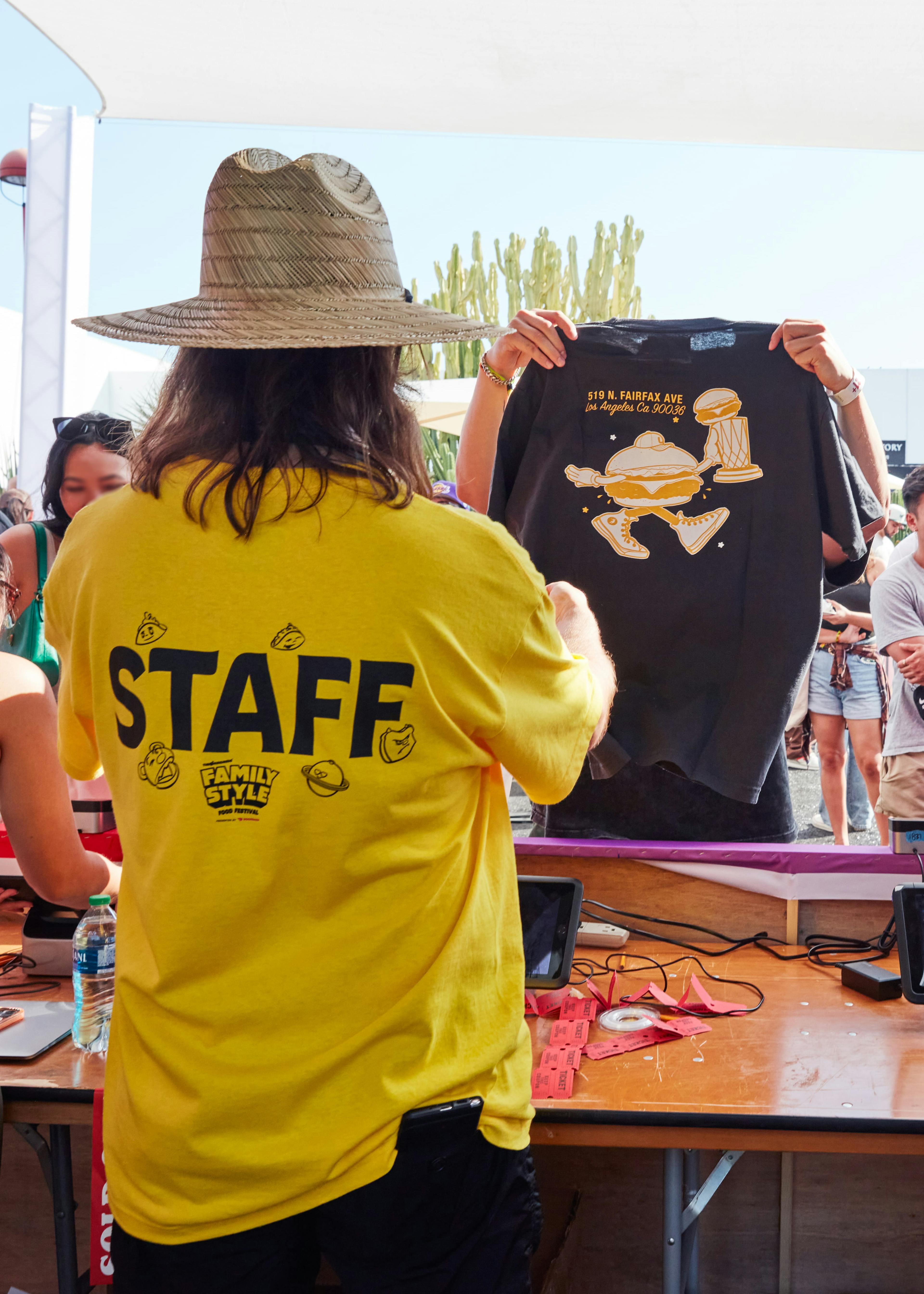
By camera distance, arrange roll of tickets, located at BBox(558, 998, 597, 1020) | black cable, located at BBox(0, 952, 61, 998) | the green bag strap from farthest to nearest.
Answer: the green bag strap < black cable, located at BBox(0, 952, 61, 998) < roll of tickets, located at BBox(558, 998, 597, 1020)

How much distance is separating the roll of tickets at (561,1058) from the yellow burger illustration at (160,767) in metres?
0.80

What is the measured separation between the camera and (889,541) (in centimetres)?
568

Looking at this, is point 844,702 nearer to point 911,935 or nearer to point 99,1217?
point 911,935

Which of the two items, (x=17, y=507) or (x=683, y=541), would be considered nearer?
(x=683, y=541)

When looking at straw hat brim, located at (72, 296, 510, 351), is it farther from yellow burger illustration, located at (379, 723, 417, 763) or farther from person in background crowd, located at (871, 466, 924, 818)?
person in background crowd, located at (871, 466, 924, 818)

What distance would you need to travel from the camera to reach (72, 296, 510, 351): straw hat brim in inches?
38.4

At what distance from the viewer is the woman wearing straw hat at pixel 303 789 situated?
921 millimetres

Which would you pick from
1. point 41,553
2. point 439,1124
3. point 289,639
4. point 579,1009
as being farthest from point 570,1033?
point 41,553

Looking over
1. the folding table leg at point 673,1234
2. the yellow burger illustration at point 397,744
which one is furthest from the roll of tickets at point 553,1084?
the yellow burger illustration at point 397,744

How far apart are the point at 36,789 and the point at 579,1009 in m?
0.91

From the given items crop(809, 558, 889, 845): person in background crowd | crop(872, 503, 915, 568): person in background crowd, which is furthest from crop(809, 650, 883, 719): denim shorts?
crop(872, 503, 915, 568): person in background crowd

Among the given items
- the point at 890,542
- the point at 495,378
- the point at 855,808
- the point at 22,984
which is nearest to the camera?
the point at 22,984

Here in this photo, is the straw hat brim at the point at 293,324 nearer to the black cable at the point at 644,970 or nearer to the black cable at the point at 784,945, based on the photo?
the black cable at the point at 644,970

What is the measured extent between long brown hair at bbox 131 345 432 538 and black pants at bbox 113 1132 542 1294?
2.05 feet
